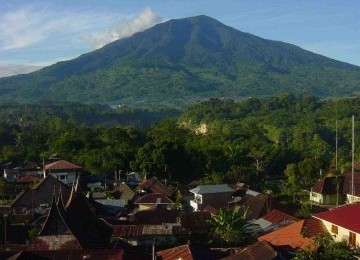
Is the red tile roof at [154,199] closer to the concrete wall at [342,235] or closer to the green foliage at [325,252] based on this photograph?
the concrete wall at [342,235]

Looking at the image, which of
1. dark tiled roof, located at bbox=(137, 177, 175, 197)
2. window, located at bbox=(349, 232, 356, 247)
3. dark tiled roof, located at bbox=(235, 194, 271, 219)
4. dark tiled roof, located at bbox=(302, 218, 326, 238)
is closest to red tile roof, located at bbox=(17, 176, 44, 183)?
dark tiled roof, located at bbox=(137, 177, 175, 197)

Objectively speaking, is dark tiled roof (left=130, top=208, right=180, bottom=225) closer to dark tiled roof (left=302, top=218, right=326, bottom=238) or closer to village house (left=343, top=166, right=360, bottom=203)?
dark tiled roof (left=302, top=218, right=326, bottom=238)

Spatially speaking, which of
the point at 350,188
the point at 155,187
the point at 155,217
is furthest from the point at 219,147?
the point at 155,217

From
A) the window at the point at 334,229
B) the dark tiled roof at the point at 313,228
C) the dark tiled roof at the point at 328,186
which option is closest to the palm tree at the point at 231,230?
the dark tiled roof at the point at 313,228

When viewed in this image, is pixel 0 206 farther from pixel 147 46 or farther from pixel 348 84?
pixel 147 46

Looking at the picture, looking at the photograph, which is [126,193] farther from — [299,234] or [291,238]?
[299,234]

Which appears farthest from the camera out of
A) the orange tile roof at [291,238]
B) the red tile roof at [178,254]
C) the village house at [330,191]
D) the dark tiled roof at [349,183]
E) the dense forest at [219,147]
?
the dense forest at [219,147]
